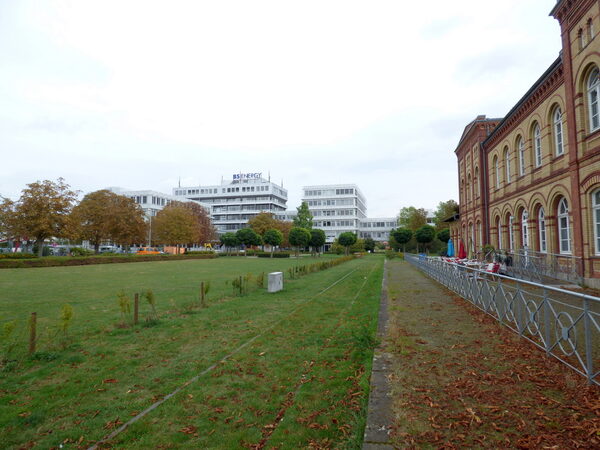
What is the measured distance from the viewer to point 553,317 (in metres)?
5.23

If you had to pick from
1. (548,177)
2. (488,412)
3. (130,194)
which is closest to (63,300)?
(488,412)

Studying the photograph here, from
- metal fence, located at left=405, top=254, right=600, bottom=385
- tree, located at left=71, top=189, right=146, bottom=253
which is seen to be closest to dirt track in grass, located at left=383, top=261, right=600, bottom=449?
metal fence, located at left=405, top=254, right=600, bottom=385

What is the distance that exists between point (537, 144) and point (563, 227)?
475 cm

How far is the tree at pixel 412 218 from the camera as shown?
222 feet

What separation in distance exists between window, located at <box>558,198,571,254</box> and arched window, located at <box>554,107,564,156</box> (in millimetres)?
2274

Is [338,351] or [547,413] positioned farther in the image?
[338,351]

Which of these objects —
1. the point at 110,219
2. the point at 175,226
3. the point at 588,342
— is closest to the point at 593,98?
the point at 588,342

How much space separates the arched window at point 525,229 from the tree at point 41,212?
40.9 metres

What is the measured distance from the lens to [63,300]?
12.4 meters

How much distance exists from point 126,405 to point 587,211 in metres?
15.2

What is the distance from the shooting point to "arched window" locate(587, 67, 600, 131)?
12.4m

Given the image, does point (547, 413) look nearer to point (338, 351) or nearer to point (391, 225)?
point (338, 351)

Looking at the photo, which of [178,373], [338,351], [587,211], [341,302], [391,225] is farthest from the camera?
[391,225]

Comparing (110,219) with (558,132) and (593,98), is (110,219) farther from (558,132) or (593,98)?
(593,98)
